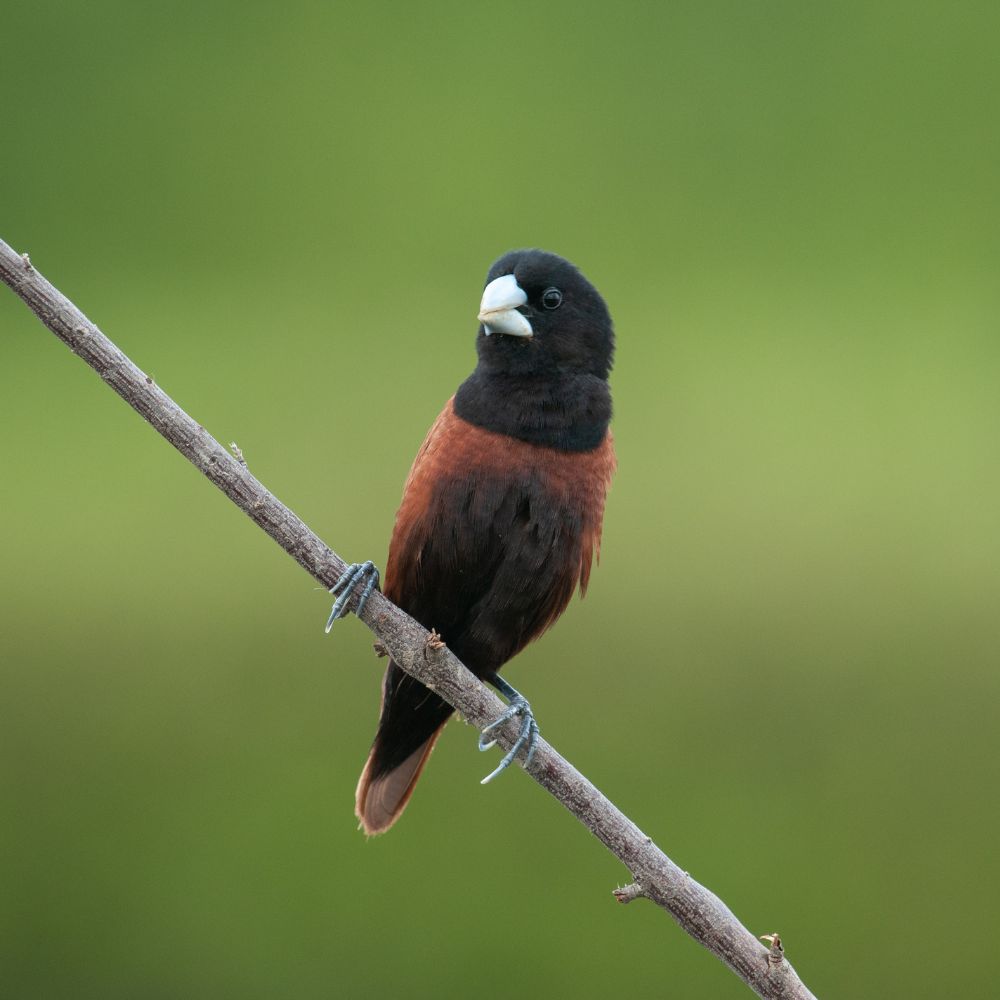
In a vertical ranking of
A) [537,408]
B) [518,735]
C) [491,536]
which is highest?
[537,408]

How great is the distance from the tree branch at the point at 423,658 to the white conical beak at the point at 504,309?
1.85ft

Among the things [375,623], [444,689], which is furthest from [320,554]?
[444,689]

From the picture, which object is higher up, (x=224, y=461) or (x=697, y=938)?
(x=224, y=461)

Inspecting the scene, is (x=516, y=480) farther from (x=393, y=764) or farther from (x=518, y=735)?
(x=393, y=764)

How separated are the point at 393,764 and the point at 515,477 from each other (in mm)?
808

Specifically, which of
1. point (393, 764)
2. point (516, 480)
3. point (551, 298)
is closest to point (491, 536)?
point (516, 480)

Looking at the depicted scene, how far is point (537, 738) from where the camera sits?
7.63 ft

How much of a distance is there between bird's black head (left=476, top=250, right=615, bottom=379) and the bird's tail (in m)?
0.78

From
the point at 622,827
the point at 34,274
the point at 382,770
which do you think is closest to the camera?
the point at 34,274

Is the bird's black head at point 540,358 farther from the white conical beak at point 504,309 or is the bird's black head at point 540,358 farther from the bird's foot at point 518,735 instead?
the bird's foot at point 518,735

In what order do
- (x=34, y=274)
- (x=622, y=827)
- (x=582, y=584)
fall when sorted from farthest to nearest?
(x=582, y=584), (x=622, y=827), (x=34, y=274)

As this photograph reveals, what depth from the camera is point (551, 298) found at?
2541 mm

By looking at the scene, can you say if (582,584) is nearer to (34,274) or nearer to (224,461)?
(224,461)

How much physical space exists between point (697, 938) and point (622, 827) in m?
0.23
